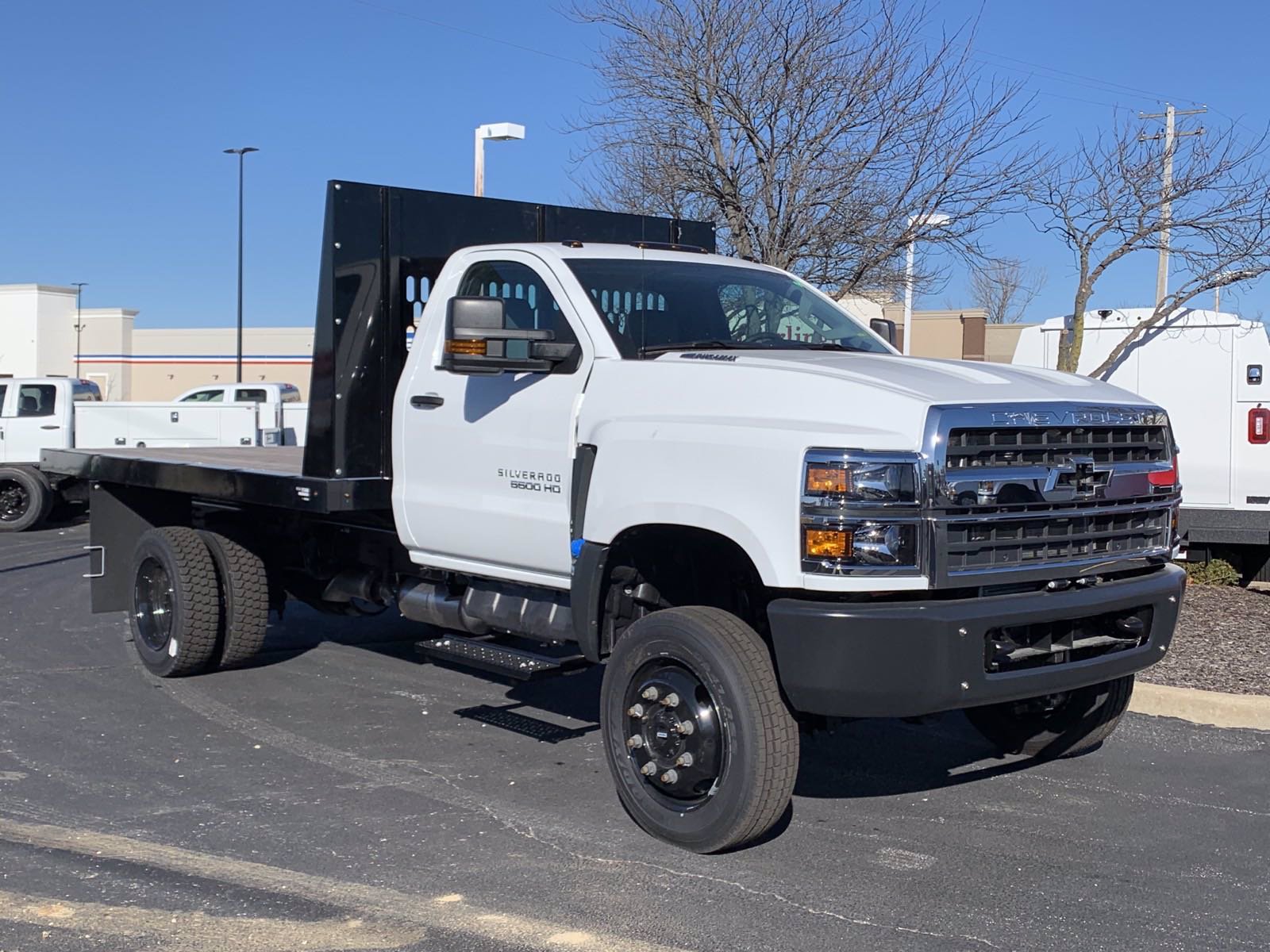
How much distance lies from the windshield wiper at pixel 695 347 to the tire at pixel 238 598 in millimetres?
3596

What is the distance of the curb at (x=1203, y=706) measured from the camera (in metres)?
7.49

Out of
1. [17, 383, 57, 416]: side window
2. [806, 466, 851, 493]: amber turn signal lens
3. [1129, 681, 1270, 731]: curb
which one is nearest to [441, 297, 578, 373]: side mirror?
[806, 466, 851, 493]: amber turn signal lens

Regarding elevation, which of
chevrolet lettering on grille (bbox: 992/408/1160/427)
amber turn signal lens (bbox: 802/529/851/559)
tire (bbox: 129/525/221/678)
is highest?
chevrolet lettering on grille (bbox: 992/408/1160/427)

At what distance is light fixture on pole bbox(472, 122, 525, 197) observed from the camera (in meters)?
17.3

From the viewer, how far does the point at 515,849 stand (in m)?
5.42

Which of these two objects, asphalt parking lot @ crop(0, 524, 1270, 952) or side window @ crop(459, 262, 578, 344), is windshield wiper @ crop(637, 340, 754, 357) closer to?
side window @ crop(459, 262, 578, 344)

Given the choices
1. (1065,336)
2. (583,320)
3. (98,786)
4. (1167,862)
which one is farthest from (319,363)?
(1065,336)

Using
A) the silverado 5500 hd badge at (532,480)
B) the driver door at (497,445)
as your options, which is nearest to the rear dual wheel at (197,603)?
the driver door at (497,445)

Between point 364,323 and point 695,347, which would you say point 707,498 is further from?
point 364,323

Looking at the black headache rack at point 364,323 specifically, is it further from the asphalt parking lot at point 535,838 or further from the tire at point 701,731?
the tire at point 701,731

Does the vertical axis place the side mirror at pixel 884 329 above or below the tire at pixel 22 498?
above

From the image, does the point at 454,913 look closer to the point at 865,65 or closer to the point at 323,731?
the point at 323,731

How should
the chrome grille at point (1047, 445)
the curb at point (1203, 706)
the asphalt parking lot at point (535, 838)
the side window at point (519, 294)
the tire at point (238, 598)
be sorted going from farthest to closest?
1. the tire at point (238, 598)
2. the curb at point (1203, 706)
3. the side window at point (519, 294)
4. the chrome grille at point (1047, 445)
5. the asphalt parking lot at point (535, 838)

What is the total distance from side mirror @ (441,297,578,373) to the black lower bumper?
1718mm
